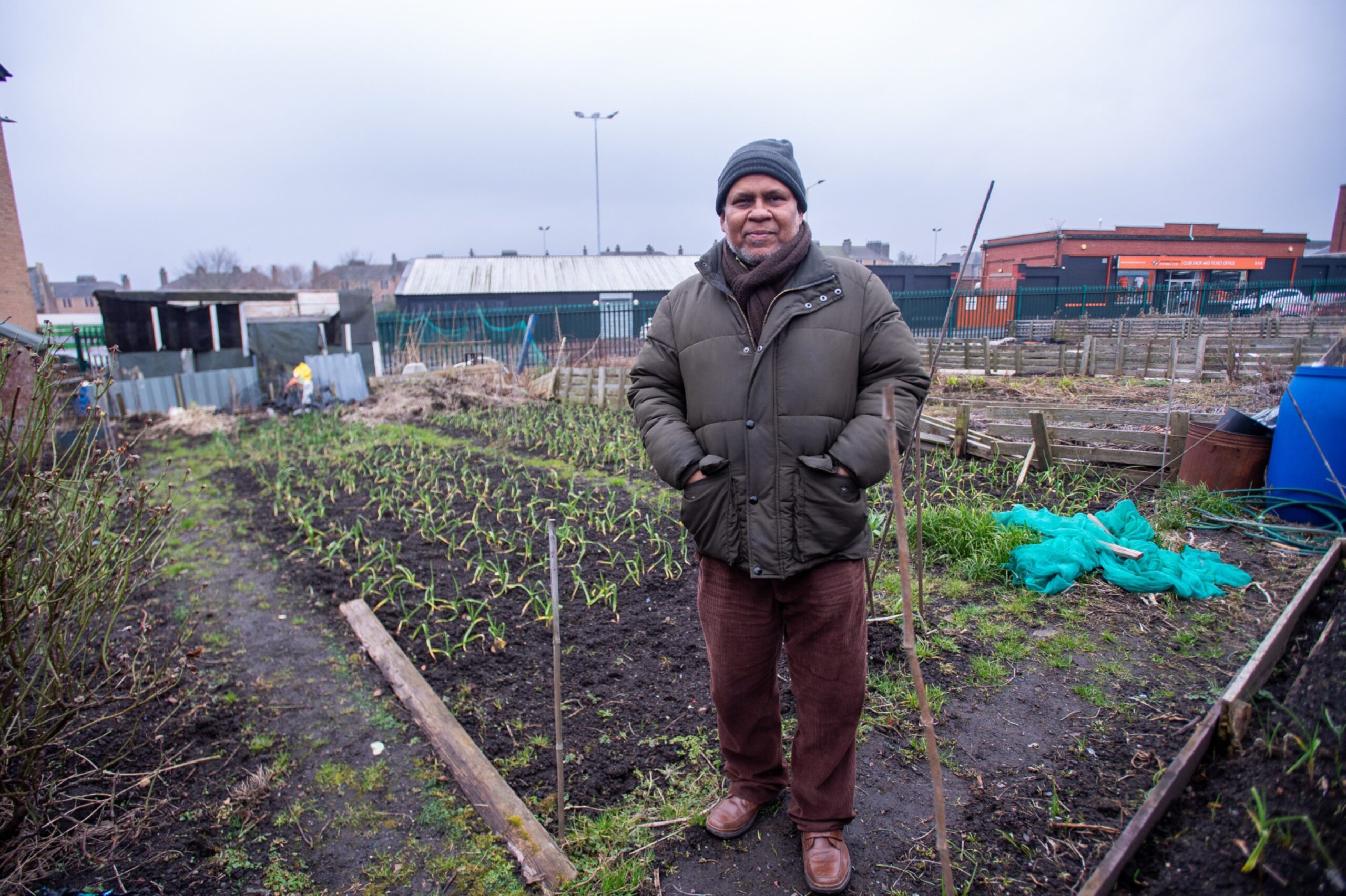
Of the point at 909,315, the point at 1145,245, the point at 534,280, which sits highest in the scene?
the point at 1145,245

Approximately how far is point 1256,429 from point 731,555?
520cm

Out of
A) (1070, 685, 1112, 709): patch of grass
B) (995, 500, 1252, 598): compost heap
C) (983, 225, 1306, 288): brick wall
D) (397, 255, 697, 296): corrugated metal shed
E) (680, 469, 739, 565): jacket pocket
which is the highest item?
Answer: (983, 225, 1306, 288): brick wall

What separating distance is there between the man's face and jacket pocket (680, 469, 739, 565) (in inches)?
25.2

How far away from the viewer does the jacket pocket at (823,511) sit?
1826 millimetres

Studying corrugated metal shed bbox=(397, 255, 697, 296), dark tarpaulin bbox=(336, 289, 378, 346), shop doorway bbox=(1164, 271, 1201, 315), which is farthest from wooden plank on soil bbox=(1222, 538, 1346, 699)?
shop doorway bbox=(1164, 271, 1201, 315)

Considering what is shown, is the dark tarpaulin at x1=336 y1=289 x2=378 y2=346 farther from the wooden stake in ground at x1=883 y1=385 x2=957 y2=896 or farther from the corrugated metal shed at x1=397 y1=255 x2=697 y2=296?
the wooden stake in ground at x1=883 y1=385 x2=957 y2=896

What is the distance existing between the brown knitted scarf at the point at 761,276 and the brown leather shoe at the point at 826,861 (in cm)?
148

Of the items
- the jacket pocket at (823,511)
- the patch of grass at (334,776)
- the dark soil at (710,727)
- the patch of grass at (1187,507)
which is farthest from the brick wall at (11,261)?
the patch of grass at (1187,507)

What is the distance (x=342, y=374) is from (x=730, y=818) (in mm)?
13778

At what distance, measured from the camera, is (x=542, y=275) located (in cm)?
3042

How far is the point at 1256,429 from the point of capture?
5.05m

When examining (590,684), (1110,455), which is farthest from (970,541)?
(590,684)

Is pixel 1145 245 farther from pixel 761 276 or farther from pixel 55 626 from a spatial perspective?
pixel 55 626

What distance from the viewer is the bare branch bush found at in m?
2.00
